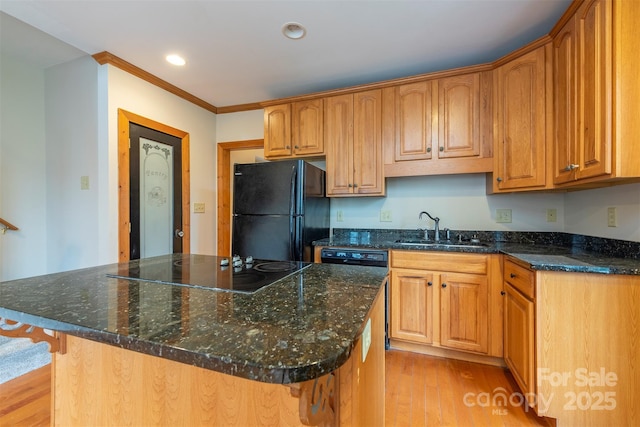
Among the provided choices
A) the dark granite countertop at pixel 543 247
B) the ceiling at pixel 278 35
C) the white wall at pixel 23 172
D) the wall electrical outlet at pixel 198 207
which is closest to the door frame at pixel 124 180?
the ceiling at pixel 278 35

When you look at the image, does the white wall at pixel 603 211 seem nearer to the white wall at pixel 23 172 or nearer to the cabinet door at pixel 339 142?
the cabinet door at pixel 339 142

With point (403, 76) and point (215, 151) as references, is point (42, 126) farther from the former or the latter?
point (403, 76)

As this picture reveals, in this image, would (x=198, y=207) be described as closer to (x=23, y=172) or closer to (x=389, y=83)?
(x=23, y=172)

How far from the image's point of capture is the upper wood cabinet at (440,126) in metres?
2.18

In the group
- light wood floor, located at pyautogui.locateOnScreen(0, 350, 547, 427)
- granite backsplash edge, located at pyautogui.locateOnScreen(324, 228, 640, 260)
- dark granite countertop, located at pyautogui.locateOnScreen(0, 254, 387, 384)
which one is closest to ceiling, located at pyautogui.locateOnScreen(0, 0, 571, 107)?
granite backsplash edge, located at pyautogui.locateOnScreen(324, 228, 640, 260)

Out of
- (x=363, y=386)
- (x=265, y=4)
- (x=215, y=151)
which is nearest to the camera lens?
(x=363, y=386)

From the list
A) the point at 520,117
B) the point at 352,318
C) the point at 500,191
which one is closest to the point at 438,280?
the point at 500,191

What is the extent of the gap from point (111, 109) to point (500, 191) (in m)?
3.18

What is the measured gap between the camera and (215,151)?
11.1ft

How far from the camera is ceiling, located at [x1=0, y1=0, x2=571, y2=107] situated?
1688 millimetres

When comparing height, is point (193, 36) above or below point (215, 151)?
above

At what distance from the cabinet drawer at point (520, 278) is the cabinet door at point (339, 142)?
53.1 inches

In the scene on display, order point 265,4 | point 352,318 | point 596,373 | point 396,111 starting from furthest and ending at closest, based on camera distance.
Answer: point 396,111
point 265,4
point 596,373
point 352,318

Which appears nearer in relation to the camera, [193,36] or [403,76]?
[193,36]
